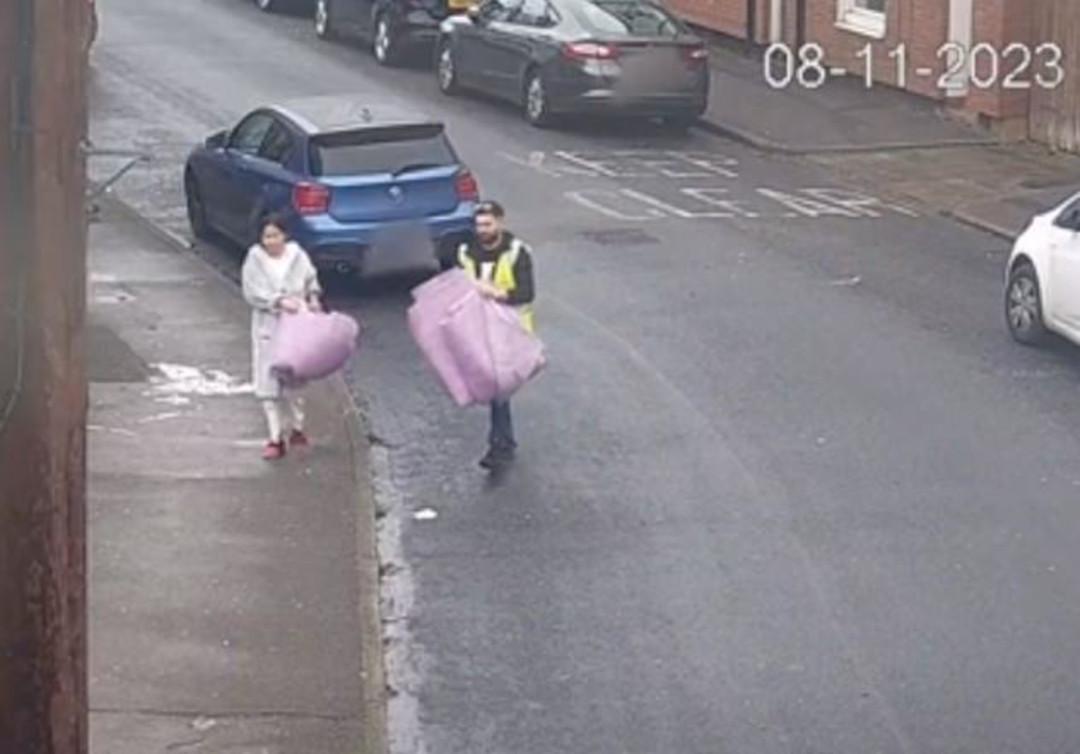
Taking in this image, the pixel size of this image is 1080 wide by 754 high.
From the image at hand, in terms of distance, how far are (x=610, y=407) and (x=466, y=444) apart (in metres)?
1.16

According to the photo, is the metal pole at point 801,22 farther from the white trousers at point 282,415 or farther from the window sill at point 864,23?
the white trousers at point 282,415

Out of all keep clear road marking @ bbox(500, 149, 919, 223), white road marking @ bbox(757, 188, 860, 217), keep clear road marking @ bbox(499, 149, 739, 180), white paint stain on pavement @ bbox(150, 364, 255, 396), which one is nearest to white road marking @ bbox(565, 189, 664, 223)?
keep clear road marking @ bbox(500, 149, 919, 223)

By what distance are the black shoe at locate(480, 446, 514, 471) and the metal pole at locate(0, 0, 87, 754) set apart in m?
9.29

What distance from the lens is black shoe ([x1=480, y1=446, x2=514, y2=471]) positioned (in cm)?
1552

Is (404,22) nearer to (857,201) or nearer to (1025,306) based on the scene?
(857,201)

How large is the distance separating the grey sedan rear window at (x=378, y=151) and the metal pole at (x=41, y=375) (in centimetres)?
1470

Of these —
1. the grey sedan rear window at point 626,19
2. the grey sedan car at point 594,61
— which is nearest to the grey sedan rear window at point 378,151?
the grey sedan car at point 594,61

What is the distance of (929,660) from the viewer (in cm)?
1207

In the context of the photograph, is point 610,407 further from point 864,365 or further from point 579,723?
point 579,723

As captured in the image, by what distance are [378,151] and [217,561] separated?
7915 millimetres

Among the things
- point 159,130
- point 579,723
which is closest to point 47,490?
point 579,723

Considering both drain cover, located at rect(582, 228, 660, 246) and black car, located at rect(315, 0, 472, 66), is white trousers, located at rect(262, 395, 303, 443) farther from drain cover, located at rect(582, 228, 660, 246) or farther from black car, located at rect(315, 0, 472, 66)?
black car, located at rect(315, 0, 472, 66)

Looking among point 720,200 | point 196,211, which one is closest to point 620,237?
point 720,200

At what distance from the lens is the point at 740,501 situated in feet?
48.4
